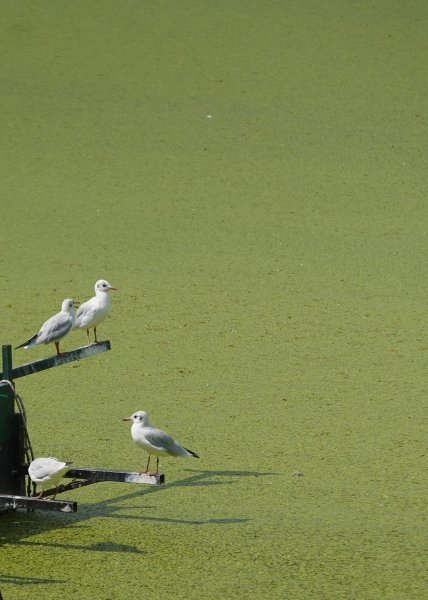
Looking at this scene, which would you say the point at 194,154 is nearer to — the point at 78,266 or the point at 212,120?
the point at 212,120

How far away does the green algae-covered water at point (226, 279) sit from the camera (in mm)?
3871

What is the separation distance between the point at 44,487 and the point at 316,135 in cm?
614

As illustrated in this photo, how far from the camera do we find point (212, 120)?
9.70 metres

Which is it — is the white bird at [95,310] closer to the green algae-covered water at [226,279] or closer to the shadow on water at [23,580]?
the green algae-covered water at [226,279]

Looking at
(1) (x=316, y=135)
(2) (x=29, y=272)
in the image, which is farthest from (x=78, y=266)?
(1) (x=316, y=135)

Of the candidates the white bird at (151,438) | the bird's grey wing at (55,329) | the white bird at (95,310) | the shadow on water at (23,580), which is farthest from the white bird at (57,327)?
the shadow on water at (23,580)

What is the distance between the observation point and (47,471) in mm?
3734

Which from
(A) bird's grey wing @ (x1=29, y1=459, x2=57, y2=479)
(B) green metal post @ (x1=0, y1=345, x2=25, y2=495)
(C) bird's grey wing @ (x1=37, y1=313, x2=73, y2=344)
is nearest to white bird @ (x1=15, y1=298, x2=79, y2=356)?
(C) bird's grey wing @ (x1=37, y1=313, x2=73, y2=344)

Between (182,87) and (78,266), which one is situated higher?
(182,87)

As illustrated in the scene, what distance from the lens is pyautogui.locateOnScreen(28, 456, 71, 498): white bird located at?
372 centimetres

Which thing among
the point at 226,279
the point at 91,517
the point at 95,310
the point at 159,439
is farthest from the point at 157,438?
the point at 226,279

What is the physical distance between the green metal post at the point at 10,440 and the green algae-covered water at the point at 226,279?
0.16m

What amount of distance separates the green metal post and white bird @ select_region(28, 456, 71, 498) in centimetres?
24

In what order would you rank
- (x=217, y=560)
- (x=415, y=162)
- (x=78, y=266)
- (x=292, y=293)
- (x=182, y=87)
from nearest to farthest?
(x=217, y=560)
(x=292, y=293)
(x=78, y=266)
(x=415, y=162)
(x=182, y=87)
